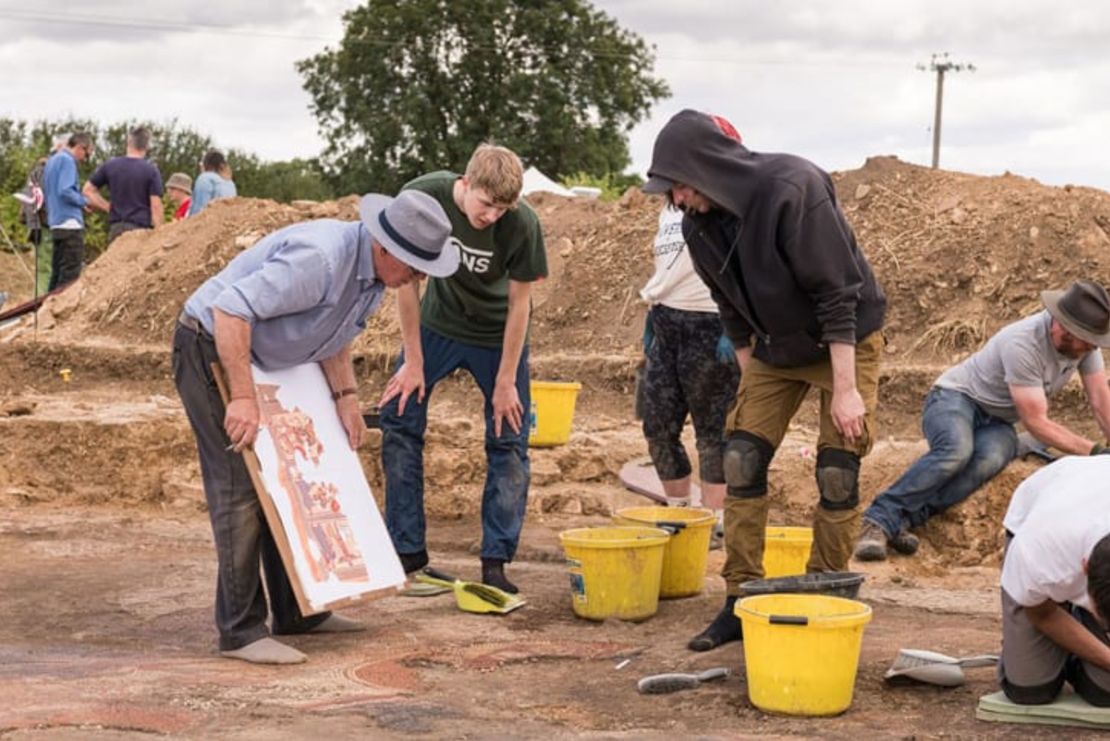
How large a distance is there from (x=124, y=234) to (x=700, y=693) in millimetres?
14061

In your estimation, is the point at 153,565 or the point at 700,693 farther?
the point at 153,565

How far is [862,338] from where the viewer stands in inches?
233

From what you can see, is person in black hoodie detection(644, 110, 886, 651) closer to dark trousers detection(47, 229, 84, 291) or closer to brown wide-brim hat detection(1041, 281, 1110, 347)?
brown wide-brim hat detection(1041, 281, 1110, 347)

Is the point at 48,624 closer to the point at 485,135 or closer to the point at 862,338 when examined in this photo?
Answer: the point at 862,338

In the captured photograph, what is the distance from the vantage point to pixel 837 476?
19.2 ft

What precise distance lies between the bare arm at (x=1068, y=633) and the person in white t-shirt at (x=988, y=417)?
3.06 m

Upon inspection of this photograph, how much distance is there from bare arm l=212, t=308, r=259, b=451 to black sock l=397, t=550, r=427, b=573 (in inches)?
58.5

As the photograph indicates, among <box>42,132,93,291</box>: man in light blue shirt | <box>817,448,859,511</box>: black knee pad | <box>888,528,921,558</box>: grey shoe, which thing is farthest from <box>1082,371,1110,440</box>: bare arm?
<box>42,132,93,291</box>: man in light blue shirt

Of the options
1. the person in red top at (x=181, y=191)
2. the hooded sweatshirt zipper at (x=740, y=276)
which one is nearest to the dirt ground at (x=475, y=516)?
the person in red top at (x=181, y=191)

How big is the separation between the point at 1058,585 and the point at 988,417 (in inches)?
161

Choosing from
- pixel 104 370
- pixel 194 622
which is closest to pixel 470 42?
pixel 104 370

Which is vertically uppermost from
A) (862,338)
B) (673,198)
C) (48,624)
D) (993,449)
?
(673,198)

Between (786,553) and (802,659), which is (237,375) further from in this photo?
(786,553)

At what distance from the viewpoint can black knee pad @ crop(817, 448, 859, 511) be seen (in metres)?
5.85
